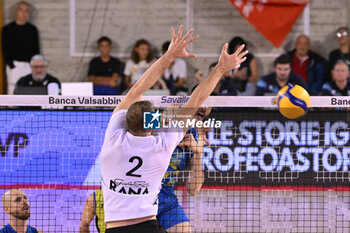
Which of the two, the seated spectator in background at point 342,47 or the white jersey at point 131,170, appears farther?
the seated spectator in background at point 342,47

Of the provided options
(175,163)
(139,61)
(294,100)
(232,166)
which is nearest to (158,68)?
(175,163)

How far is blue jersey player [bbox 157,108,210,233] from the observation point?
6727mm

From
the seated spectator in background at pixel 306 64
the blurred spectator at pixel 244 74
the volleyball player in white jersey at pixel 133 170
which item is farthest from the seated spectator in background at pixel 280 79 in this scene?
the volleyball player in white jersey at pixel 133 170

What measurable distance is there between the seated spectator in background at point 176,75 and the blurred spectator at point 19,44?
3.62 meters

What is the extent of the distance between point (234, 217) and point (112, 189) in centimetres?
394

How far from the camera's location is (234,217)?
8.86 meters

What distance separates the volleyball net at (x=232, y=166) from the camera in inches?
334

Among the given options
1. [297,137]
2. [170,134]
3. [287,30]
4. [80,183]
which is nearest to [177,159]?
[170,134]

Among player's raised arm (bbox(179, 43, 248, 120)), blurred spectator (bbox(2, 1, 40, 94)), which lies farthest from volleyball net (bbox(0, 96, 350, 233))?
blurred spectator (bbox(2, 1, 40, 94))

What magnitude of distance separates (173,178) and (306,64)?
8957mm

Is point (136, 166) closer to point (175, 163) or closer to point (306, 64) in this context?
point (175, 163)

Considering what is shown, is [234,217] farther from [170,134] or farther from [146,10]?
[146,10]

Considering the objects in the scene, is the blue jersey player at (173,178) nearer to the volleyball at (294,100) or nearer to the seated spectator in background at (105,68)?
the volleyball at (294,100)

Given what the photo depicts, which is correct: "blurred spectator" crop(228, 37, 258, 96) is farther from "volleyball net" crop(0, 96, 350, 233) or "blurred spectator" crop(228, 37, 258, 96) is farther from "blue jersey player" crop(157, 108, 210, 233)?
"blue jersey player" crop(157, 108, 210, 233)
